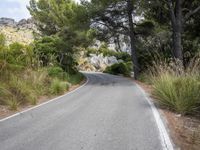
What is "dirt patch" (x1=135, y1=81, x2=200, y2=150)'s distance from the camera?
255 inches

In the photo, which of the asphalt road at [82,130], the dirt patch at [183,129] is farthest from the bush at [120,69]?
the dirt patch at [183,129]

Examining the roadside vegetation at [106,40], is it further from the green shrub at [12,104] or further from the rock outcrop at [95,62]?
the rock outcrop at [95,62]

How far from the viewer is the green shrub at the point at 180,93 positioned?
32.1 feet

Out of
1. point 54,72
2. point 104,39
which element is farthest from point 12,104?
point 104,39

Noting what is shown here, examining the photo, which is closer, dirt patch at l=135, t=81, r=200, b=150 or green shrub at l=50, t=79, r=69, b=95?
dirt patch at l=135, t=81, r=200, b=150

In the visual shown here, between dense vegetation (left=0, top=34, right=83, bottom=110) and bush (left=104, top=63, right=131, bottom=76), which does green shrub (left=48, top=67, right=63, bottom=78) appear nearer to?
dense vegetation (left=0, top=34, right=83, bottom=110)

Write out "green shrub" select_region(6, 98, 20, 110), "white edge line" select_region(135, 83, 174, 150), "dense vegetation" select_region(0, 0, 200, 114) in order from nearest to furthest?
"white edge line" select_region(135, 83, 174, 150) < "green shrub" select_region(6, 98, 20, 110) < "dense vegetation" select_region(0, 0, 200, 114)

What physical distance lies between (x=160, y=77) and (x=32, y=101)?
504 cm

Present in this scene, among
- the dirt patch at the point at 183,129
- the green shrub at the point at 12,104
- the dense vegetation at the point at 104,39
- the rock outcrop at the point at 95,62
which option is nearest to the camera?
the dirt patch at the point at 183,129

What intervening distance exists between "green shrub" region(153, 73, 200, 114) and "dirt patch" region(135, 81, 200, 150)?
0.94 feet

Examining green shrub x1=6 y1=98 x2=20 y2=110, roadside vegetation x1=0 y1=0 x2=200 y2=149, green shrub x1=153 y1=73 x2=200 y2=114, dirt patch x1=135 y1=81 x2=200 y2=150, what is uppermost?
roadside vegetation x1=0 y1=0 x2=200 y2=149

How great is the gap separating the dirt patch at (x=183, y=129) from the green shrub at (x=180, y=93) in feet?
0.94

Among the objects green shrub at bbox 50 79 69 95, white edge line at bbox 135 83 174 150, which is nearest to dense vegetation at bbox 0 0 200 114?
green shrub at bbox 50 79 69 95

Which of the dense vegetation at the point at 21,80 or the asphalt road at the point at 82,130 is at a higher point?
the dense vegetation at the point at 21,80
